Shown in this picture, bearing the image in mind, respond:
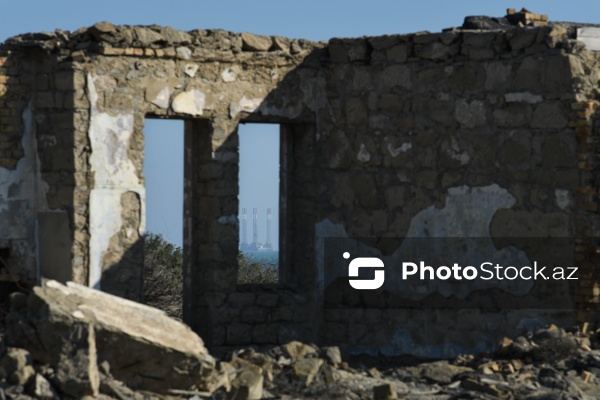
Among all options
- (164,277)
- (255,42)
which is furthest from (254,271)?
(255,42)

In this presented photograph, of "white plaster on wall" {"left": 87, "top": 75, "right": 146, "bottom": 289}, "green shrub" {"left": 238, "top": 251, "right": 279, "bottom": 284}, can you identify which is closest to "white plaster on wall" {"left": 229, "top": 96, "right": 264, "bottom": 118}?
"white plaster on wall" {"left": 87, "top": 75, "right": 146, "bottom": 289}

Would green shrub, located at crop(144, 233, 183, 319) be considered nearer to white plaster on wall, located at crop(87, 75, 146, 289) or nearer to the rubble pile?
white plaster on wall, located at crop(87, 75, 146, 289)

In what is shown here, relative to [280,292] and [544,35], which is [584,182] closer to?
[544,35]

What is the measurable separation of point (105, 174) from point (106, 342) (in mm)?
3218

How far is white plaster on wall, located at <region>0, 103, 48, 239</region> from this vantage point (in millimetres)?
10656

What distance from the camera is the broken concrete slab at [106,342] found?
7.44 meters

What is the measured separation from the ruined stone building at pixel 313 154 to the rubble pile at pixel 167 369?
5.80 feet

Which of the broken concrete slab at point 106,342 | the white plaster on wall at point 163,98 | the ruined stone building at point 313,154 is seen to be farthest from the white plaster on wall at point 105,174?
the broken concrete slab at point 106,342

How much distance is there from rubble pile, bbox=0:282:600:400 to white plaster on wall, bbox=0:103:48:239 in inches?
103

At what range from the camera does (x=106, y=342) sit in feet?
25.0

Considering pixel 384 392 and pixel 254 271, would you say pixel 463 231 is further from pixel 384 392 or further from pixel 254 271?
pixel 254 271

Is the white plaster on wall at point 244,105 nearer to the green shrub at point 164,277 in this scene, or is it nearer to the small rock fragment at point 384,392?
the green shrub at point 164,277

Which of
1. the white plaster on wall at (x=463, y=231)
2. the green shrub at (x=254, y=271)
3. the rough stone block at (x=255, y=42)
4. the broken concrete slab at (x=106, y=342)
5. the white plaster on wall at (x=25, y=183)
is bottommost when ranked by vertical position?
the green shrub at (x=254, y=271)

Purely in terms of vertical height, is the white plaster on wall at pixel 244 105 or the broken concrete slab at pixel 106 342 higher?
the white plaster on wall at pixel 244 105
